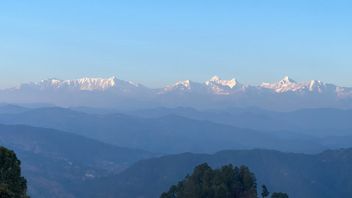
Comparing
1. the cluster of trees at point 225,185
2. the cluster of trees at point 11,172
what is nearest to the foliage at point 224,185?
the cluster of trees at point 225,185

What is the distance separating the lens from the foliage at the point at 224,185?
7694cm

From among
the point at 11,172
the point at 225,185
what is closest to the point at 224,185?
the point at 225,185

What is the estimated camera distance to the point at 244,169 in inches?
3115

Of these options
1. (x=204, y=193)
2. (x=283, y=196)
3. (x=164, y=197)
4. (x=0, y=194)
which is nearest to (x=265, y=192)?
(x=283, y=196)

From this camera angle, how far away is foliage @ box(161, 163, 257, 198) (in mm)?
76938

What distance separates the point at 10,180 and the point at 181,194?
115 feet

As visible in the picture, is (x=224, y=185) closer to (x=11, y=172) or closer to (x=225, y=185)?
(x=225, y=185)

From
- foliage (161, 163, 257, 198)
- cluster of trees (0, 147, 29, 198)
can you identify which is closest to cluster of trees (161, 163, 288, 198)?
foliage (161, 163, 257, 198)

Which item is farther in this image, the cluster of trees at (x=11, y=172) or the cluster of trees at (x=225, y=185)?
the cluster of trees at (x=225, y=185)

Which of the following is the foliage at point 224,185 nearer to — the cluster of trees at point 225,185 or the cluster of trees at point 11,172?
the cluster of trees at point 225,185

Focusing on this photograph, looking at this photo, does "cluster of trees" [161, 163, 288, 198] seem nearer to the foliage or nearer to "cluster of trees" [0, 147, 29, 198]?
the foliage

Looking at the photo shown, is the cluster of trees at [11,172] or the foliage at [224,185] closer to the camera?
the cluster of trees at [11,172]

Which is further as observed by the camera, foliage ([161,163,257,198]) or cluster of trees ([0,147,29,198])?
foliage ([161,163,257,198])

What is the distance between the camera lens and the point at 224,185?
76625mm
